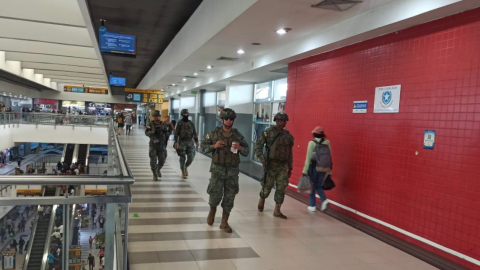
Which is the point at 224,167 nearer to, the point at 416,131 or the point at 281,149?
the point at 281,149

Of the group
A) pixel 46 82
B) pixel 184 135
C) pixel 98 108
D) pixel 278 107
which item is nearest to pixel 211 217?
pixel 184 135

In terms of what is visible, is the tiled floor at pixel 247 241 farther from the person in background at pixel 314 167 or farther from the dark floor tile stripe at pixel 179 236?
the person in background at pixel 314 167

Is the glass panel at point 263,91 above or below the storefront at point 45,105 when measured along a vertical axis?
above

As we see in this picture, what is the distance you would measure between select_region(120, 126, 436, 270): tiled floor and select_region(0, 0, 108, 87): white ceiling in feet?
16.0

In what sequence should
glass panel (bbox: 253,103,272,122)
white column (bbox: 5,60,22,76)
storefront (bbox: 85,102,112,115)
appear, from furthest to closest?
storefront (bbox: 85,102,112,115), white column (bbox: 5,60,22,76), glass panel (bbox: 253,103,272,122)

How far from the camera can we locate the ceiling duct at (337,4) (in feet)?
14.7

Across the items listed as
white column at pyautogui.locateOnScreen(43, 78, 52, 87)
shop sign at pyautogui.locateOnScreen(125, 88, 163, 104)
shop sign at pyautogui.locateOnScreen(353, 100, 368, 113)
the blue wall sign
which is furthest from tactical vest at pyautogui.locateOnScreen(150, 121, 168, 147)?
white column at pyautogui.locateOnScreen(43, 78, 52, 87)

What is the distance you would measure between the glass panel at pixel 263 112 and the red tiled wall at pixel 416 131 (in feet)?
17.0

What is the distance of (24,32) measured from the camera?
31.8 feet

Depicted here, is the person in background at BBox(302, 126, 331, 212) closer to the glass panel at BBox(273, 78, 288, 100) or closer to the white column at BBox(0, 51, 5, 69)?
the glass panel at BBox(273, 78, 288, 100)

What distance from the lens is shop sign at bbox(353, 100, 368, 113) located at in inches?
215

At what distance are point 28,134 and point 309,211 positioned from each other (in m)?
19.1

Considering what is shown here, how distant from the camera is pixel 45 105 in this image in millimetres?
36438

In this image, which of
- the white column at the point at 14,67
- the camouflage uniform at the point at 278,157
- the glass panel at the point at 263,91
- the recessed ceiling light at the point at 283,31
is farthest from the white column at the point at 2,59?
the camouflage uniform at the point at 278,157
